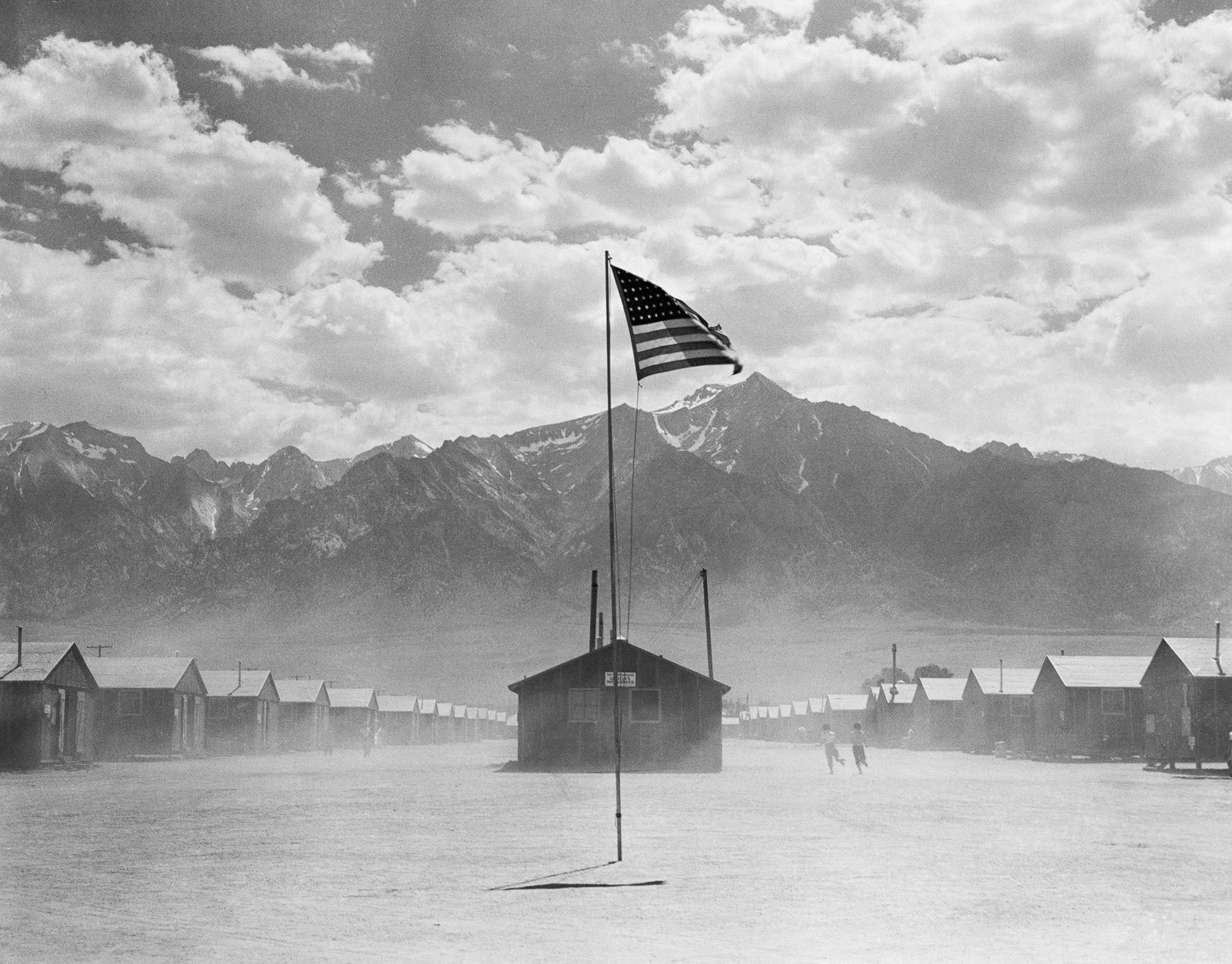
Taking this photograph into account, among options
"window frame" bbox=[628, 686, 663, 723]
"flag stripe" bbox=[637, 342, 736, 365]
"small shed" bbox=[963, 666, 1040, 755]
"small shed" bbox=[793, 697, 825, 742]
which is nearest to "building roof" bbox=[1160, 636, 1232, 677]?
"small shed" bbox=[963, 666, 1040, 755]

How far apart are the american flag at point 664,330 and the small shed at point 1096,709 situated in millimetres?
65102

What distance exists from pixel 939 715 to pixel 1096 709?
29267mm

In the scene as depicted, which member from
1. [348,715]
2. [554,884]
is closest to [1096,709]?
[348,715]

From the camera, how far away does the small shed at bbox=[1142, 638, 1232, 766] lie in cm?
6988

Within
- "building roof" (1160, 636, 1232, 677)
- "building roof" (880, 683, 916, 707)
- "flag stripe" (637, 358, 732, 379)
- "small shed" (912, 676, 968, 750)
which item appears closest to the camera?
"flag stripe" (637, 358, 732, 379)

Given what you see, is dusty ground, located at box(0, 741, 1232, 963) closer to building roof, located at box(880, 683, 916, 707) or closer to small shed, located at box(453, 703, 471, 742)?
building roof, located at box(880, 683, 916, 707)

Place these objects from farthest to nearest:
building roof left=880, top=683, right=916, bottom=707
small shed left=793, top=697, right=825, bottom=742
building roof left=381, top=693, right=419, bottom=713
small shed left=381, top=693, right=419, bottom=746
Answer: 1. small shed left=793, top=697, right=825, bottom=742
2. building roof left=381, top=693, right=419, bottom=713
3. small shed left=381, top=693, right=419, bottom=746
4. building roof left=880, top=683, right=916, bottom=707

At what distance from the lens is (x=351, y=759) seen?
8938 centimetres

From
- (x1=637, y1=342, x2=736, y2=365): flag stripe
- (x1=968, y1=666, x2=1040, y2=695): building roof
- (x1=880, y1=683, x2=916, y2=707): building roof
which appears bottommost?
(x1=880, y1=683, x2=916, y2=707): building roof

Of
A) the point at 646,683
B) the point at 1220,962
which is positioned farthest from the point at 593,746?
the point at 1220,962

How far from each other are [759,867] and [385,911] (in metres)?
7.39

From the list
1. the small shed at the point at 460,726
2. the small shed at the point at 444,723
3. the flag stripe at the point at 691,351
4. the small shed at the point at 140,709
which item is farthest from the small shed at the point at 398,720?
the flag stripe at the point at 691,351

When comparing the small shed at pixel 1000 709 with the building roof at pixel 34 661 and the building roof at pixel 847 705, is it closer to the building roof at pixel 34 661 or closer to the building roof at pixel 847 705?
the building roof at pixel 847 705

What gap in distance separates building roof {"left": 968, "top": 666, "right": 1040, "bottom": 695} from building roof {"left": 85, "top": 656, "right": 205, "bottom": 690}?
54.0 m
